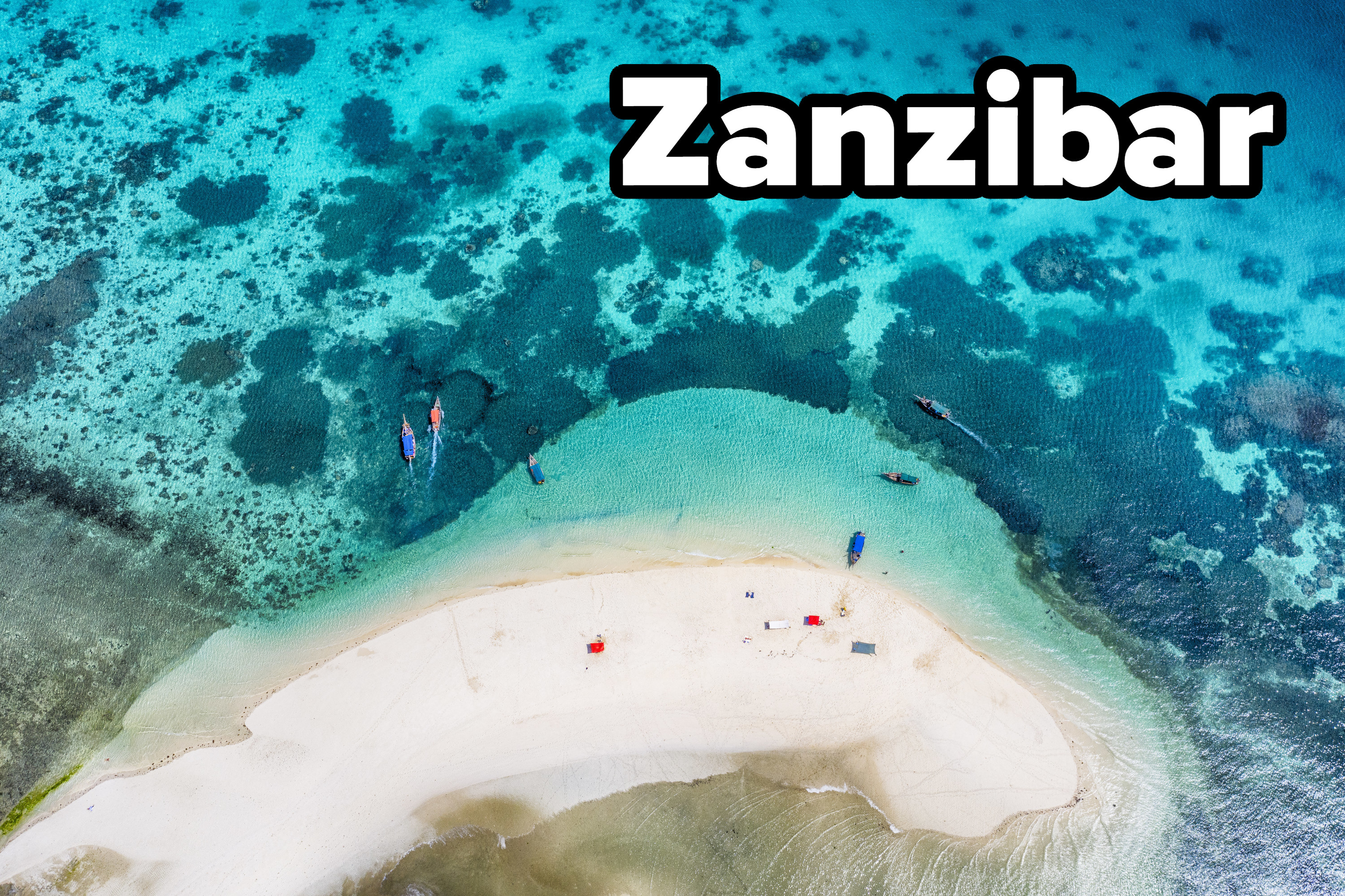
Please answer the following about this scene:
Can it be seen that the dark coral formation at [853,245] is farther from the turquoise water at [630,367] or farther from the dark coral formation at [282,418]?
the dark coral formation at [282,418]

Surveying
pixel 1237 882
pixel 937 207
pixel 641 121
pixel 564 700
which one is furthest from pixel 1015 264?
pixel 564 700

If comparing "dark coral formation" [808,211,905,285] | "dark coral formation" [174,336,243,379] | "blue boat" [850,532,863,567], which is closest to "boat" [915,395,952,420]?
"blue boat" [850,532,863,567]

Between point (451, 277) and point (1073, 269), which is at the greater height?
point (451, 277)

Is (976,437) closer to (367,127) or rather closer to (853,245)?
(853,245)

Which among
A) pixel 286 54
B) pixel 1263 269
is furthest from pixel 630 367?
pixel 1263 269

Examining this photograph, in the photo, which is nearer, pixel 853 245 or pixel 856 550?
pixel 856 550

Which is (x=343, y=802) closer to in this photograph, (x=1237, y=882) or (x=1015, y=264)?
(x=1237, y=882)
